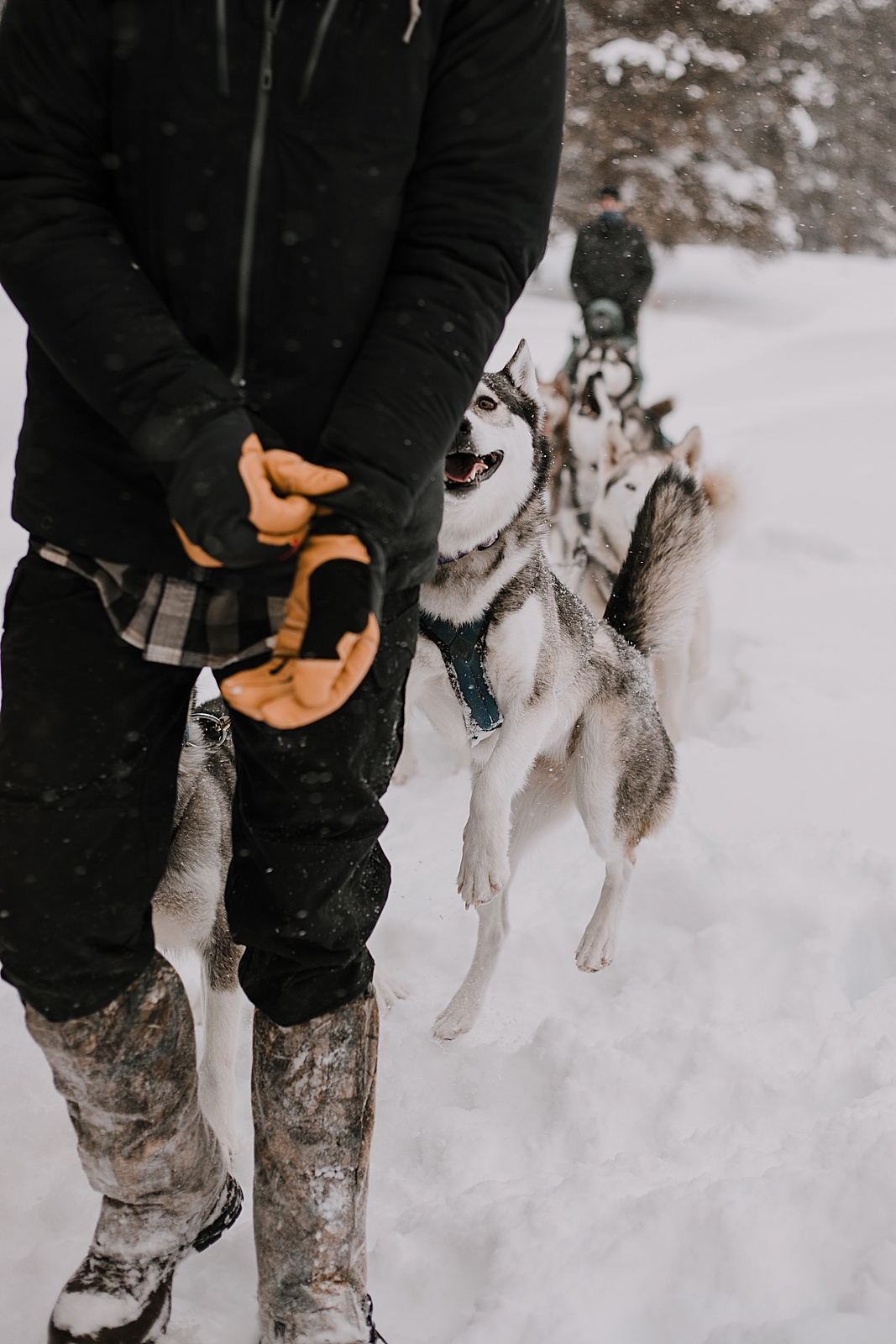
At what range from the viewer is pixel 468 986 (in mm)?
2361

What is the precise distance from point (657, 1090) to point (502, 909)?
52 centimetres

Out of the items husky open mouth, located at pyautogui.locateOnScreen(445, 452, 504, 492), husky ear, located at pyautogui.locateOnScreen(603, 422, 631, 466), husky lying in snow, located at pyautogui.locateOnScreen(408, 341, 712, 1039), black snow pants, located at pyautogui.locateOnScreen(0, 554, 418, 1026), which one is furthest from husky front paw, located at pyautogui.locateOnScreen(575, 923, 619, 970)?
husky ear, located at pyautogui.locateOnScreen(603, 422, 631, 466)

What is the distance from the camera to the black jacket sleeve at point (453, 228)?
109cm

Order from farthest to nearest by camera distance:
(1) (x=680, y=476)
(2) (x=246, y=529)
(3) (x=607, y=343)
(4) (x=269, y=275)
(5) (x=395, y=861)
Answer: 1. (3) (x=607, y=343)
2. (5) (x=395, y=861)
3. (1) (x=680, y=476)
4. (4) (x=269, y=275)
5. (2) (x=246, y=529)

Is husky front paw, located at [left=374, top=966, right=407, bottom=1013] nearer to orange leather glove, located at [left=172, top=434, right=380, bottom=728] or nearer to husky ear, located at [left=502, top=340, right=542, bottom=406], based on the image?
husky ear, located at [left=502, top=340, right=542, bottom=406]

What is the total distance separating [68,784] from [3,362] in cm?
502

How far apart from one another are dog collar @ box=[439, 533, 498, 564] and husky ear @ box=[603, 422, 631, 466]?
8.44 ft

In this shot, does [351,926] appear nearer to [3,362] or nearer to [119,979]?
[119,979]

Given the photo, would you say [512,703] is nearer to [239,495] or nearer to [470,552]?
[470,552]

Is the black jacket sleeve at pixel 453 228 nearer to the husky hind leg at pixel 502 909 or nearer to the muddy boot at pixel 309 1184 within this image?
the muddy boot at pixel 309 1184

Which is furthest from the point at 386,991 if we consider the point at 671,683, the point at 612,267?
the point at 612,267

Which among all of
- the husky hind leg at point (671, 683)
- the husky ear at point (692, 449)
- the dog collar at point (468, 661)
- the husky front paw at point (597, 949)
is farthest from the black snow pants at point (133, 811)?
the husky ear at point (692, 449)

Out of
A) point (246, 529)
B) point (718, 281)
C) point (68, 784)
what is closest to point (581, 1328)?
point (68, 784)

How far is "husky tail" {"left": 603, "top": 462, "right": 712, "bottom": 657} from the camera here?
276 centimetres
